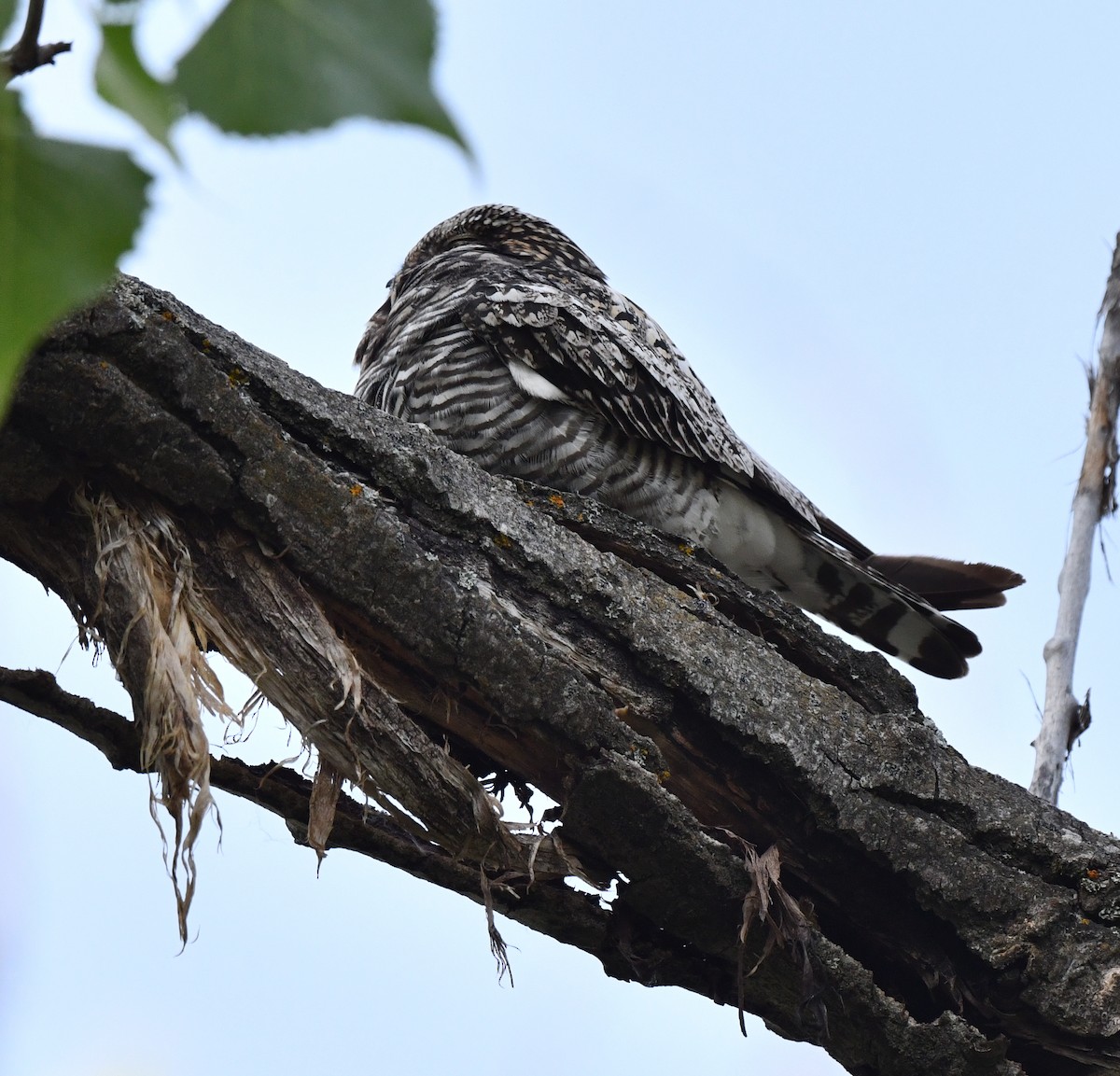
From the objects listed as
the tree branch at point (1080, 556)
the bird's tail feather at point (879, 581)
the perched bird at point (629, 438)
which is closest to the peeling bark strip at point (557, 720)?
the perched bird at point (629, 438)

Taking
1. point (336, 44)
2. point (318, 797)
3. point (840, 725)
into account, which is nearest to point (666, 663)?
point (840, 725)

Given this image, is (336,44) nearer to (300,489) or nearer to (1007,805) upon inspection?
(300,489)

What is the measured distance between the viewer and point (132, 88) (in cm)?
56

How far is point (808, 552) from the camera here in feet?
13.3

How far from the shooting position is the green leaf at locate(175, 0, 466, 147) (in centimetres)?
56

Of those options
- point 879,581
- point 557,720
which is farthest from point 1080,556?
point 557,720

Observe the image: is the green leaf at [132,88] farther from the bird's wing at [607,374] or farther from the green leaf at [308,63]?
the bird's wing at [607,374]

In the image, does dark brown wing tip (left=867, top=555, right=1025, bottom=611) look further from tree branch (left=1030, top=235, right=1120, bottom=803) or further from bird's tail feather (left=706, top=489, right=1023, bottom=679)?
tree branch (left=1030, top=235, right=1120, bottom=803)

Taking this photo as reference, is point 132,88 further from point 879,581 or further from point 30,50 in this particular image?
point 879,581

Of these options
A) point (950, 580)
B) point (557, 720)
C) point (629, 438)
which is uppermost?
point (950, 580)

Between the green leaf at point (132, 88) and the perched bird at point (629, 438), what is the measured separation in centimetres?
308

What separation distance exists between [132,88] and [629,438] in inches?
127

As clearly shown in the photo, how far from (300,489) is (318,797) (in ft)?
2.27

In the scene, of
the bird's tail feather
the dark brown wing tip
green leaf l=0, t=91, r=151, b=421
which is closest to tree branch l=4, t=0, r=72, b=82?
green leaf l=0, t=91, r=151, b=421
